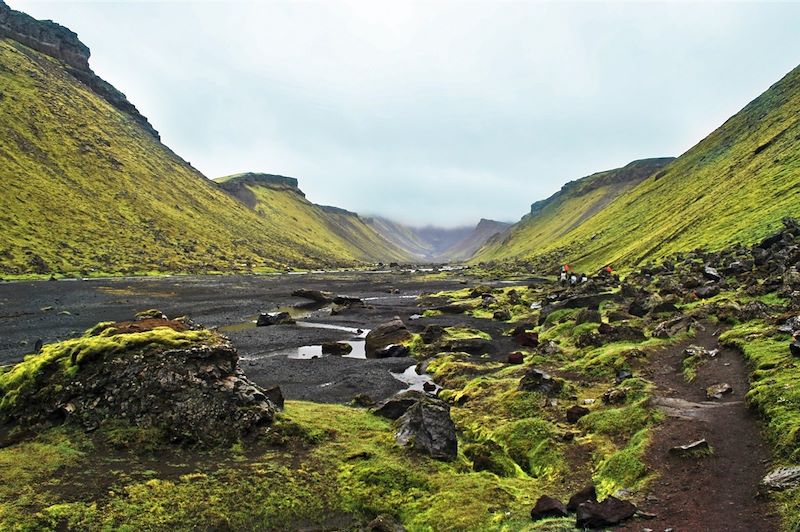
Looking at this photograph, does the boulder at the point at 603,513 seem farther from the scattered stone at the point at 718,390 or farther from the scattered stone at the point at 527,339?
the scattered stone at the point at 527,339

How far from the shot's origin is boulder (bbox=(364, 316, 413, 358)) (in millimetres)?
45397

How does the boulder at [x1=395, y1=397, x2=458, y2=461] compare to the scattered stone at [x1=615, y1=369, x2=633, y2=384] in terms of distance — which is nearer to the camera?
the boulder at [x1=395, y1=397, x2=458, y2=461]

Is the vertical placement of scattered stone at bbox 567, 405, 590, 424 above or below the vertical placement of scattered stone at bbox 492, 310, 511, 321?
below

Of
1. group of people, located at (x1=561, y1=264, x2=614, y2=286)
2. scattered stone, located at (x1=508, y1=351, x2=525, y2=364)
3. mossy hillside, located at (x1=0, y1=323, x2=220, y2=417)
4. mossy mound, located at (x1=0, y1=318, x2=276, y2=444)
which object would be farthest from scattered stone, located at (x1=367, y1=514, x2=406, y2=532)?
group of people, located at (x1=561, y1=264, x2=614, y2=286)

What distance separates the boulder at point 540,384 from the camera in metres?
25.3

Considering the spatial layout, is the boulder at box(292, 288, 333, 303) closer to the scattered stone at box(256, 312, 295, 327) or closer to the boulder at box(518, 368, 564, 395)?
the scattered stone at box(256, 312, 295, 327)

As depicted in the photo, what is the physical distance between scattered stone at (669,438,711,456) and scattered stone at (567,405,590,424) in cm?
579

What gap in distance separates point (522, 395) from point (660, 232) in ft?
320

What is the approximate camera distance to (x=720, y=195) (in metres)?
104

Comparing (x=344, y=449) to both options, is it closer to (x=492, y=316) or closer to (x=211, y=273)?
(x=492, y=316)

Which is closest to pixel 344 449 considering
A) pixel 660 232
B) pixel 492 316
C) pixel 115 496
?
pixel 115 496

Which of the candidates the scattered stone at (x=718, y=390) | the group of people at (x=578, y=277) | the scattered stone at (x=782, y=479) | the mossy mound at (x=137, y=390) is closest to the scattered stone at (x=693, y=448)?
the scattered stone at (x=782, y=479)

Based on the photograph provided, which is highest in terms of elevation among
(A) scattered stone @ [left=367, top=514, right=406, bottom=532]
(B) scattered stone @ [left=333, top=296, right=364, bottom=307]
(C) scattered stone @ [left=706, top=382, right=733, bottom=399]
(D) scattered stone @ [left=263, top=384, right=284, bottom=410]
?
(B) scattered stone @ [left=333, top=296, right=364, bottom=307]

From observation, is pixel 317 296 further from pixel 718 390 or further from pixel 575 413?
pixel 718 390
